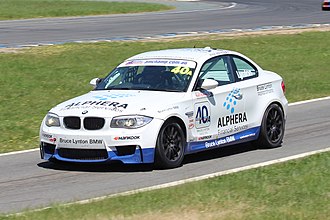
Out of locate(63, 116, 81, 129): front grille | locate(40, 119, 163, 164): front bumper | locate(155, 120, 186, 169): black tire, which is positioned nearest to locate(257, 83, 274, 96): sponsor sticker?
locate(155, 120, 186, 169): black tire

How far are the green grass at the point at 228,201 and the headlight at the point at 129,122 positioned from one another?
1.32 m

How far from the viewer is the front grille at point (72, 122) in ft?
37.6

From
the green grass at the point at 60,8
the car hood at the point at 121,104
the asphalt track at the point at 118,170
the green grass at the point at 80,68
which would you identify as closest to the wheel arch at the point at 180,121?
the car hood at the point at 121,104

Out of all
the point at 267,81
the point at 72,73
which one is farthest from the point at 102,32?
the point at 267,81

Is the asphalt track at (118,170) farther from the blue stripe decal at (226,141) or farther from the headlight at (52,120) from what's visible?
the headlight at (52,120)

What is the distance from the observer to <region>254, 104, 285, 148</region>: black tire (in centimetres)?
1321

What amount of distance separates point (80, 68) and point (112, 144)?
1185cm

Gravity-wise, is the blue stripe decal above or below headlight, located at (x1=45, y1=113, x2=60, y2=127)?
below

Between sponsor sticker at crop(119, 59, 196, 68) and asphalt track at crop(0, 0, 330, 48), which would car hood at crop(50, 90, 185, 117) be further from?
asphalt track at crop(0, 0, 330, 48)

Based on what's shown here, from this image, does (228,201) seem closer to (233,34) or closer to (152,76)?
(152,76)

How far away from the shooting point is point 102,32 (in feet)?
113

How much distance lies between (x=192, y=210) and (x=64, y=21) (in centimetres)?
3355

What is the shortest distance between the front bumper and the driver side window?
5.16 ft

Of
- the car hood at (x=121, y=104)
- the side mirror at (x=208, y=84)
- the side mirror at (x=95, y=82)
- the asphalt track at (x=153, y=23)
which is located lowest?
the asphalt track at (x=153, y=23)
